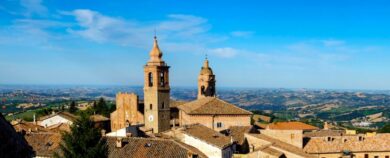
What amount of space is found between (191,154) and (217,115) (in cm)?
1828

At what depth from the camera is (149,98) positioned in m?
54.4

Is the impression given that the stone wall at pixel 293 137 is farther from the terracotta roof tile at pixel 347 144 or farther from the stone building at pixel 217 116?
the stone building at pixel 217 116

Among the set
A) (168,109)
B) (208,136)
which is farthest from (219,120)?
(208,136)

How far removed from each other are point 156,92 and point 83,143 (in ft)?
90.1

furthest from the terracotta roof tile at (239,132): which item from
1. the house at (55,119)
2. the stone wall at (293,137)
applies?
the house at (55,119)

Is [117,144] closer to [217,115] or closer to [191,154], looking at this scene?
[191,154]

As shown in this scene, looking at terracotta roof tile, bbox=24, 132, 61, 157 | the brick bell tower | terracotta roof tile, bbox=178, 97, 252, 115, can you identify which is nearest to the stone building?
terracotta roof tile, bbox=178, 97, 252, 115

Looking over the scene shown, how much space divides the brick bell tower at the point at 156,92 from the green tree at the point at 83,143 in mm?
26697

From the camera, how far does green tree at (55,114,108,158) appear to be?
1022 inches

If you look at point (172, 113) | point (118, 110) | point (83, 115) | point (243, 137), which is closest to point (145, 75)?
point (172, 113)

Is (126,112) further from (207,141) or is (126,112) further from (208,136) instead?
(207,141)

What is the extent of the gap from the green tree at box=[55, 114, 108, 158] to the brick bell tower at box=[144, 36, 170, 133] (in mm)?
26697

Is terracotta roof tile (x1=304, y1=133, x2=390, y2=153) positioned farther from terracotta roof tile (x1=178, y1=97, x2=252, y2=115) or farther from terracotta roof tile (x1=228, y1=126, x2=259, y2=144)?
terracotta roof tile (x1=178, y1=97, x2=252, y2=115)

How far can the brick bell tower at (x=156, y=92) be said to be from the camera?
53719 mm
